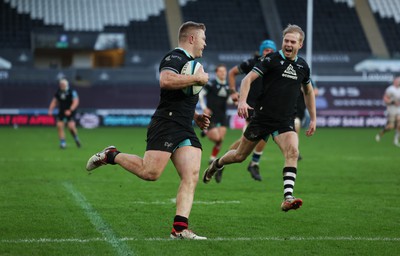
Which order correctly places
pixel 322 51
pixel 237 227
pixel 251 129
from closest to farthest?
pixel 237 227 < pixel 251 129 < pixel 322 51

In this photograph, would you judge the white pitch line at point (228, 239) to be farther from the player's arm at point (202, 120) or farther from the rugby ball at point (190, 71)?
the rugby ball at point (190, 71)

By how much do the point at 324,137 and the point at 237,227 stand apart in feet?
70.5

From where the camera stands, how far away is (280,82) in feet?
33.0

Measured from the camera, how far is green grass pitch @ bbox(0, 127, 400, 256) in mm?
7492

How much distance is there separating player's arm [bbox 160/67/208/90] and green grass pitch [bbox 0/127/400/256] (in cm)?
147

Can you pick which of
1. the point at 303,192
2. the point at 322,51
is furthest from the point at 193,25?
the point at 322,51

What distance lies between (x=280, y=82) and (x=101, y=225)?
2.94 meters

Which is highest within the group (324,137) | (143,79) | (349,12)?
(349,12)

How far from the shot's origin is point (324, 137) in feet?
97.7

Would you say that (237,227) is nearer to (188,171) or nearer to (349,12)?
(188,171)

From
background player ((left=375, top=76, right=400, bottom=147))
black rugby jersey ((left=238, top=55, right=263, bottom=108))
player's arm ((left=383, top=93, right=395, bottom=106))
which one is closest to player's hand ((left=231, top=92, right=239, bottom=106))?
black rugby jersey ((left=238, top=55, right=263, bottom=108))

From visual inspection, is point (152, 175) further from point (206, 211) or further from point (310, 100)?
point (310, 100)

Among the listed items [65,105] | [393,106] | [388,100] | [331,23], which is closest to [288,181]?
[65,105]

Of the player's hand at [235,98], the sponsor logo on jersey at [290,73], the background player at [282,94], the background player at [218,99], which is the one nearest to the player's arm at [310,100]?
the background player at [282,94]
